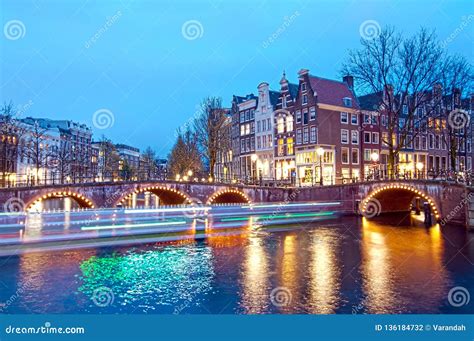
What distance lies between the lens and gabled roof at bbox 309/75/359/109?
51469 mm

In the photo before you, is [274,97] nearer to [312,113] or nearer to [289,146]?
[289,146]

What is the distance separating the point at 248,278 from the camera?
1359cm

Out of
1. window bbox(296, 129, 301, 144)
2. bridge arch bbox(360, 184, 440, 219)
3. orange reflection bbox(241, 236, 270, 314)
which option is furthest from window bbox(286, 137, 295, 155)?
orange reflection bbox(241, 236, 270, 314)

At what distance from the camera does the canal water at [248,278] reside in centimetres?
1083

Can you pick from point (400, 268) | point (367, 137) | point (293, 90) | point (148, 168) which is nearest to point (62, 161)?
point (148, 168)

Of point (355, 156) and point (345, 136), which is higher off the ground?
point (345, 136)

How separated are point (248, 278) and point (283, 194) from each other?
28.5 meters

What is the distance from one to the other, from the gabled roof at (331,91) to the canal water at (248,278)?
104 ft

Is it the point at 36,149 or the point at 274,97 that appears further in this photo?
the point at 274,97

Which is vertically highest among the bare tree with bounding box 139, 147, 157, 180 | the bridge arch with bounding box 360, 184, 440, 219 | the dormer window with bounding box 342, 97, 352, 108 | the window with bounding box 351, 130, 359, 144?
the dormer window with bounding box 342, 97, 352, 108

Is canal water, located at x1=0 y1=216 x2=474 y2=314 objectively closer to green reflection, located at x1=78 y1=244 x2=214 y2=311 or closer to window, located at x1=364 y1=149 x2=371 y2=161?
green reflection, located at x1=78 y1=244 x2=214 y2=311

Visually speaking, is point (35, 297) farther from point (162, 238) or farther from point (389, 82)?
point (389, 82)

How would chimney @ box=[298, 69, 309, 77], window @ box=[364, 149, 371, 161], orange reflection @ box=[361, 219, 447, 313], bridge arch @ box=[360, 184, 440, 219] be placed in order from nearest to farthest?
1. orange reflection @ box=[361, 219, 447, 313]
2. bridge arch @ box=[360, 184, 440, 219]
3. chimney @ box=[298, 69, 309, 77]
4. window @ box=[364, 149, 371, 161]

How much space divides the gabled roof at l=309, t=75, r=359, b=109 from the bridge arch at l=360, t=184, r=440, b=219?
15.7 meters
